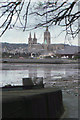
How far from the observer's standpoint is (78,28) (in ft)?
17.4

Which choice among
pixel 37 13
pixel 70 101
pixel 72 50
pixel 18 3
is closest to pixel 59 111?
pixel 70 101

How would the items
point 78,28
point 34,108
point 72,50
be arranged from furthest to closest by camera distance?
point 72,50 → point 78,28 → point 34,108

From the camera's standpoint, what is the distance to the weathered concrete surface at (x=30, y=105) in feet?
12.4

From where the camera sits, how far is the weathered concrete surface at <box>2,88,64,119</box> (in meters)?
3.79

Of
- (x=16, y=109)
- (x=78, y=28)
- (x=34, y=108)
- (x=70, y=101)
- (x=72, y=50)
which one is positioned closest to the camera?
(x=16, y=109)

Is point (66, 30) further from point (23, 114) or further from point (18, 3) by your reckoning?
point (23, 114)

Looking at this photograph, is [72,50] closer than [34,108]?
No

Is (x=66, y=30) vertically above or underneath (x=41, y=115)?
above

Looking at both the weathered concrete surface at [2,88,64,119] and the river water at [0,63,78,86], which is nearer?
the weathered concrete surface at [2,88,64,119]

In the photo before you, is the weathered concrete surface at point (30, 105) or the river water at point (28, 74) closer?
the weathered concrete surface at point (30, 105)

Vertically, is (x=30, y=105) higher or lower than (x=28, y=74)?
lower

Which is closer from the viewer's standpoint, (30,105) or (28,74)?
(30,105)

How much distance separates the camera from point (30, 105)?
13.5 feet

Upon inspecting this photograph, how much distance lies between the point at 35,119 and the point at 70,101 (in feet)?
9.24
